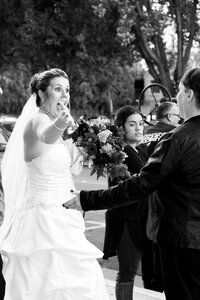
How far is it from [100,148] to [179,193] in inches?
46.4

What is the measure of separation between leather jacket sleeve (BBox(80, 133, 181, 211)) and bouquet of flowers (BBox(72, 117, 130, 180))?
871 millimetres

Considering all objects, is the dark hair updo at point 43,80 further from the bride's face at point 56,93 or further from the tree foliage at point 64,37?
the tree foliage at point 64,37

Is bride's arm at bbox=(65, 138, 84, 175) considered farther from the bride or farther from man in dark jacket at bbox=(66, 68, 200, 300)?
man in dark jacket at bbox=(66, 68, 200, 300)

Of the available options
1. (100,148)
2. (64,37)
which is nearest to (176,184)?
(100,148)

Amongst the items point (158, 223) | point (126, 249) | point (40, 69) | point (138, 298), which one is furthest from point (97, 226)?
point (40, 69)

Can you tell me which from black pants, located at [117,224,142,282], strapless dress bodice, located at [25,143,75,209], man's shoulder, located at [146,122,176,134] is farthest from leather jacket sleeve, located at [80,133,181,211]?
man's shoulder, located at [146,122,176,134]

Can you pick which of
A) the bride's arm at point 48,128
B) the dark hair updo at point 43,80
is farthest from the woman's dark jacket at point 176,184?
the dark hair updo at point 43,80

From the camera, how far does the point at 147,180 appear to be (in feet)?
9.02

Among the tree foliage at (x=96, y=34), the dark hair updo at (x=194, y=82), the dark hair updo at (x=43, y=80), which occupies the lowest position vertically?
the dark hair updo at (x=194, y=82)

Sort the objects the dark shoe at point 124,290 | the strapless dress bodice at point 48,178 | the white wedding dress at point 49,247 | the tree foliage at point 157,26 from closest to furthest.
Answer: the white wedding dress at point 49,247
the strapless dress bodice at point 48,178
the dark shoe at point 124,290
the tree foliage at point 157,26

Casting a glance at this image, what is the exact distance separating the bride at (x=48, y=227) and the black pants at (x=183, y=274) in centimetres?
116

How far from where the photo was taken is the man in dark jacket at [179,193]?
2.70 m

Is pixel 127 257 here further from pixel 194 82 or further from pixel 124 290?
pixel 194 82

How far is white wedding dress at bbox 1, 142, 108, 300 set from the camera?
377 centimetres
